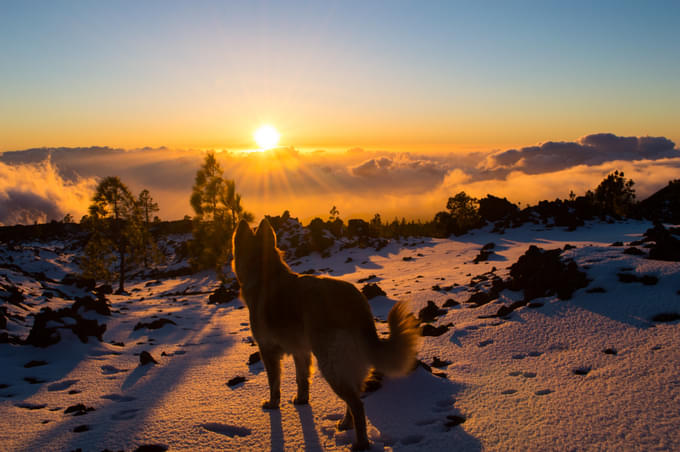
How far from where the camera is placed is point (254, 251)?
4.86 meters

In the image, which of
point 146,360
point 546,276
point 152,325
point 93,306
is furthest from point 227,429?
point 93,306

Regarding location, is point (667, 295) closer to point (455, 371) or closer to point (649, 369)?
point (649, 369)

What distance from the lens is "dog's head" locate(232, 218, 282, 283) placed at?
476cm

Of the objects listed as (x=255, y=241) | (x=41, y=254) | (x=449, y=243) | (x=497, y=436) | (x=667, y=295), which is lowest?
(x=41, y=254)

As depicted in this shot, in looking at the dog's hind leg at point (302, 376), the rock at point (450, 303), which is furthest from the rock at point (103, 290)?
the dog's hind leg at point (302, 376)

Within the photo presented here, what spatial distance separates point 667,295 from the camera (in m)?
6.68

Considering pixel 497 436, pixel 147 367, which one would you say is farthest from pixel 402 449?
pixel 147 367

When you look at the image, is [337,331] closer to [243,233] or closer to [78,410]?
[243,233]

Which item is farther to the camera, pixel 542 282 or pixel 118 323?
pixel 118 323

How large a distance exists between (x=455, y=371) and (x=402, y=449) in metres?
2.39

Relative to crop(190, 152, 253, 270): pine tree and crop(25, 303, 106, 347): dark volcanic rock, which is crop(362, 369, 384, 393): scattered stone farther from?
crop(190, 152, 253, 270): pine tree

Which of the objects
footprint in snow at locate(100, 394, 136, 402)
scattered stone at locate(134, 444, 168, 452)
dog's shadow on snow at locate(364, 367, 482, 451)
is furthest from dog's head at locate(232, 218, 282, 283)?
footprint in snow at locate(100, 394, 136, 402)

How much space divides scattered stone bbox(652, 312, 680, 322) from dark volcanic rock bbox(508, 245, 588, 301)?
161 cm

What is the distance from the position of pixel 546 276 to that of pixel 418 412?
6.33 m
